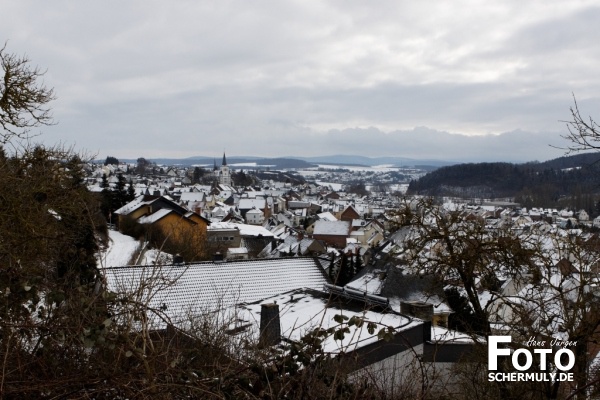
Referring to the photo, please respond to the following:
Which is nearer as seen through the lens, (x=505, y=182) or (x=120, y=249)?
(x=120, y=249)

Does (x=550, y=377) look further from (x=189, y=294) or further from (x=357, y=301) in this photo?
(x=189, y=294)

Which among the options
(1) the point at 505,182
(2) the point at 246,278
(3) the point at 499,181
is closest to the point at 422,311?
(2) the point at 246,278

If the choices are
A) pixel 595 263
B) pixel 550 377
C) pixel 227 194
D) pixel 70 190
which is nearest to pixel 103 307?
pixel 550 377

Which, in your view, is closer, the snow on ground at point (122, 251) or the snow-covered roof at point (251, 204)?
the snow on ground at point (122, 251)

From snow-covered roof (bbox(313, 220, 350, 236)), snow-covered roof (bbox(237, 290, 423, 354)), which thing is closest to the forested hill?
snow-covered roof (bbox(313, 220, 350, 236))

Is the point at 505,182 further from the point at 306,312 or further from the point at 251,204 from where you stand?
the point at 306,312

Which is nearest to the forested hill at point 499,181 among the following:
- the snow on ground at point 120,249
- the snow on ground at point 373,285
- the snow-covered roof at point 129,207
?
the snow-covered roof at point 129,207

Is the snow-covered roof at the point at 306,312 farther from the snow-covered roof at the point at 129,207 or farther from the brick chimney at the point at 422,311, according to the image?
the snow-covered roof at the point at 129,207

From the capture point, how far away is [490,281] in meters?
9.05

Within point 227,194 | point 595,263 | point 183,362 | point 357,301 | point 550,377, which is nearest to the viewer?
point 183,362

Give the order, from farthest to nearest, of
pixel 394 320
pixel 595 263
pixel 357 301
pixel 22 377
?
pixel 357 301
pixel 394 320
pixel 595 263
pixel 22 377

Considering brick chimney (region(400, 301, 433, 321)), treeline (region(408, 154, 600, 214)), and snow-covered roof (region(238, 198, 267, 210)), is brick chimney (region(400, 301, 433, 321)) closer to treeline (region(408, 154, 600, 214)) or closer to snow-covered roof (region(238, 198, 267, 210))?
snow-covered roof (region(238, 198, 267, 210))

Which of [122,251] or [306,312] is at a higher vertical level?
[306,312]

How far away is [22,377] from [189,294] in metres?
9.74
